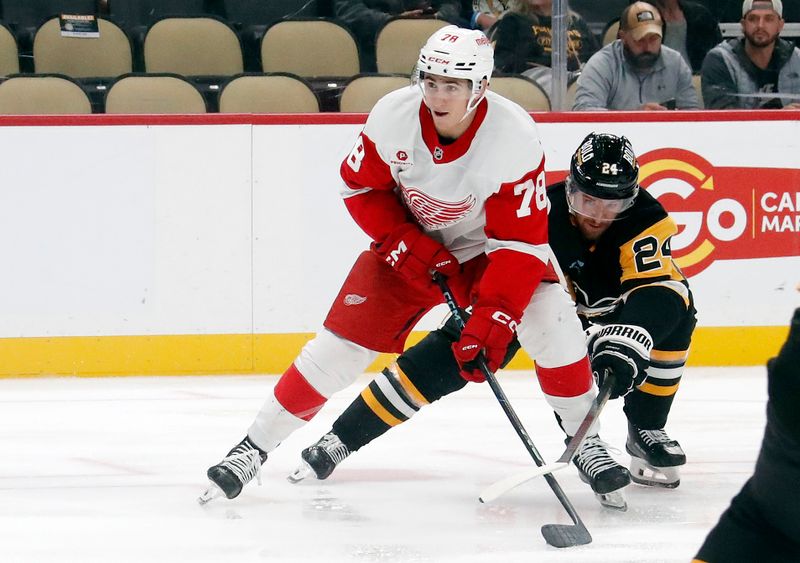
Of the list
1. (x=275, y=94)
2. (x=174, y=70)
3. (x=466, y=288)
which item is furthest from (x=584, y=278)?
(x=174, y=70)

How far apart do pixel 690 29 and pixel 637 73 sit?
1.32 ft

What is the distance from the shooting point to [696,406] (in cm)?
396

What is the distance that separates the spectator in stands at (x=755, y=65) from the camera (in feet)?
16.0

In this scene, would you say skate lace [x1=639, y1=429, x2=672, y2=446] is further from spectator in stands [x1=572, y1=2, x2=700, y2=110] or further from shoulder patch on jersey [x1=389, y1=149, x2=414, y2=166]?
spectator in stands [x1=572, y1=2, x2=700, y2=110]

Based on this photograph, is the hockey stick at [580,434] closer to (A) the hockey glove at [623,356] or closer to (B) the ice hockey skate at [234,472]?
(A) the hockey glove at [623,356]

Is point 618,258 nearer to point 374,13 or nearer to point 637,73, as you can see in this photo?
Result: point 637,73

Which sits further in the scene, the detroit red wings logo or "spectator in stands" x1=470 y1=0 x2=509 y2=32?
"spectator in stands" x1=470 y1=0 x2=509 y2=32

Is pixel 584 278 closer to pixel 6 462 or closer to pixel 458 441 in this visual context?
pixel 458 441

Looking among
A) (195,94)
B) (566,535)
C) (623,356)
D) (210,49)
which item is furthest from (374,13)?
(566,535)

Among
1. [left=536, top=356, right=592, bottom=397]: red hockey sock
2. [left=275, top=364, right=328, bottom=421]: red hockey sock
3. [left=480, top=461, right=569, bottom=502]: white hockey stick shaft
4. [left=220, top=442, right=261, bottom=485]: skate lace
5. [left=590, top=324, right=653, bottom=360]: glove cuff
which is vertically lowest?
[left=220, top=442, right=261, bottom=485]: skate lace

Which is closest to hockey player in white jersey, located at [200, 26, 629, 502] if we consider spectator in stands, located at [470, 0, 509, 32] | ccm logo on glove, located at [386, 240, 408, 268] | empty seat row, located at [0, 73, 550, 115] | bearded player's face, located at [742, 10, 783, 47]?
ccm logo on glove, located at [386, 240, 408, 268]

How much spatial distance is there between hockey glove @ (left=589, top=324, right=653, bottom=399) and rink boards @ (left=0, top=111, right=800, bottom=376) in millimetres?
1873

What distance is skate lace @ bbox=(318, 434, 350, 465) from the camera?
296 cm

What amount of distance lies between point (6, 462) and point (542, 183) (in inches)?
61.4
